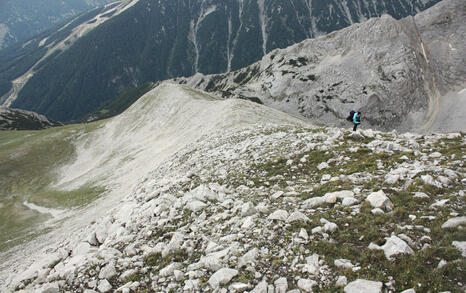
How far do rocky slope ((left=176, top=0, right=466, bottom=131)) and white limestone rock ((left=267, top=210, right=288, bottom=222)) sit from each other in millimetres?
115422

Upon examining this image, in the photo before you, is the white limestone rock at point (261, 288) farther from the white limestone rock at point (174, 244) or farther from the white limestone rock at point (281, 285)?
the white limestone rock at point (174, 244)

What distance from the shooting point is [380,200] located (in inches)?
317

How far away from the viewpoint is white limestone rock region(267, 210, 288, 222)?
8.67 metres

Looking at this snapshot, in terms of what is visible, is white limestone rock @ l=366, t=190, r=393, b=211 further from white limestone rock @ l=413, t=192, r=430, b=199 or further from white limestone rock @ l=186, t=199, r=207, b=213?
white limestone rock @ l=186, t=199, r=207, b=213

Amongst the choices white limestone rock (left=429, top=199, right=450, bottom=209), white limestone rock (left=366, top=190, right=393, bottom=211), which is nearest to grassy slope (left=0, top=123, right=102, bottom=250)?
white limestone rock (left=366, top=190, right=393, bottom=211)

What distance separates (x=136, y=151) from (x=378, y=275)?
56197 mm

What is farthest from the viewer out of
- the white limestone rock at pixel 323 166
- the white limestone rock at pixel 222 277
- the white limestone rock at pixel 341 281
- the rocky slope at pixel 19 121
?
the rocky slope at pixel 19 121

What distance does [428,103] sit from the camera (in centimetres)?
10475

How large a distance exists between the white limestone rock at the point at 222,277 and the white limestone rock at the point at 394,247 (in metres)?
3.79

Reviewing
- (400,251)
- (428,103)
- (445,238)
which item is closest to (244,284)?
(400,251)

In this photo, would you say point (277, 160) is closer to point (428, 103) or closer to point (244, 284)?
point (244, 284)

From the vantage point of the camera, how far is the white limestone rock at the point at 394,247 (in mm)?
5950

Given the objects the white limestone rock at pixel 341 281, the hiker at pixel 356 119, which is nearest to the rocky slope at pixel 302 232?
the white limestone rock at pixel 341 281

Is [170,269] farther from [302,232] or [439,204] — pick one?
[439,204]
